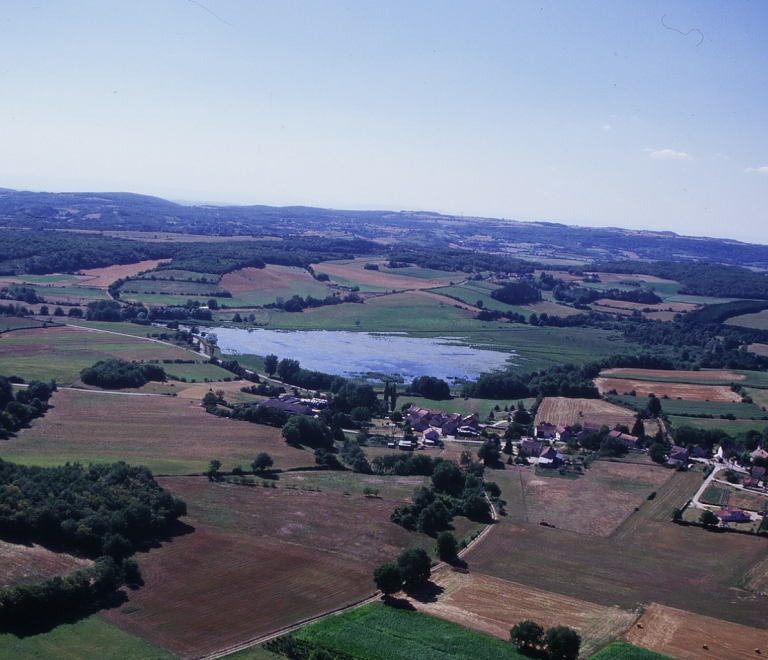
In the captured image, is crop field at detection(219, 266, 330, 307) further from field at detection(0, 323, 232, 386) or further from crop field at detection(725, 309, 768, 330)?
crop field at detection(725, 309, 768, 330)

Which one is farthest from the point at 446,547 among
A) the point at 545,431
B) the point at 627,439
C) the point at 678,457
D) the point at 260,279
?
the point at 260,279

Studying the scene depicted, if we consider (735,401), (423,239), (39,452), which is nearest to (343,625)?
(39,452)

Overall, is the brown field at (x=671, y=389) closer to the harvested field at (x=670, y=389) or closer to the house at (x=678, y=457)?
the harvested field at (x=670, y=389)

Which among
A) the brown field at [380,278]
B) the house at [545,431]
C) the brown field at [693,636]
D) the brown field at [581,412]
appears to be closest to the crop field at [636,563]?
the brown field at [693,636]

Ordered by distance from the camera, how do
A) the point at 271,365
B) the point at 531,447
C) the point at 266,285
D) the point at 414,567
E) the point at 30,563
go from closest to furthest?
the point at 30,563 < the point at 414,567 < the point at 531,447 < the point at 271,365 < the point at 266,285

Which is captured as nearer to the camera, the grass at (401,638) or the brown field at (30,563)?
the grass at (401,638)

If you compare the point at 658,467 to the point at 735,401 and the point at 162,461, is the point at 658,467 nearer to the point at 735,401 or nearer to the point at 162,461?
the point at 735,401

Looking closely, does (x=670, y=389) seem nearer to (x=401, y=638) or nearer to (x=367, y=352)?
(x=367, y=352)
